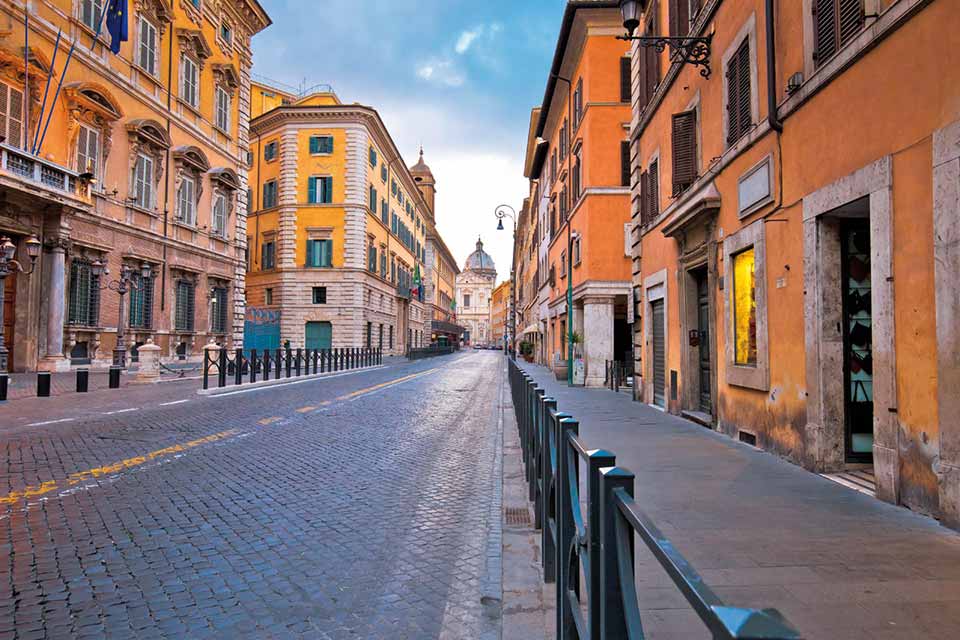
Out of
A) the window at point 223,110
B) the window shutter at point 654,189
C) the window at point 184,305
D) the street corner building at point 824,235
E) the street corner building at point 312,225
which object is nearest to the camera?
the street corner building at point 824,235

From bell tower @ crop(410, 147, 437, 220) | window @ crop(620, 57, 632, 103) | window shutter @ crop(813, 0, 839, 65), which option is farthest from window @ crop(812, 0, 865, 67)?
bell tower @ crop(410, 147, 437, 220)

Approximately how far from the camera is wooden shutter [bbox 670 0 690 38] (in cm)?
1083

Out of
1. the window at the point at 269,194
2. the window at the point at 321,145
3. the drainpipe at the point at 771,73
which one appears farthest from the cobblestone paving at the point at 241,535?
the window at the point at 269,194

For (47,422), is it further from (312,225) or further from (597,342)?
(312,225)

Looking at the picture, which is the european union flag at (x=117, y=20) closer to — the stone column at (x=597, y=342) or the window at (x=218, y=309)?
the window at (x=218, y=309)

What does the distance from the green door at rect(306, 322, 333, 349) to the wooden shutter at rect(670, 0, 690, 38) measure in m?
33.6

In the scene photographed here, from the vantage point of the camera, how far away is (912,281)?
470 centimetres

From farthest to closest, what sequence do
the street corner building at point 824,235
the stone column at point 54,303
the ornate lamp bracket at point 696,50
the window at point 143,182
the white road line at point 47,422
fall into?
the window at point 143,182 < the stone column at point 54,303 < the ornate lamp bracket at point 696,50 < the white road line at point 47,422 < the street corner building at point 824,235

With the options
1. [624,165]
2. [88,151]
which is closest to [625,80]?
[624,165]

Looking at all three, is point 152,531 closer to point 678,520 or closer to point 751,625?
point 678,520

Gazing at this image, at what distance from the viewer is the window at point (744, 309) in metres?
8.15

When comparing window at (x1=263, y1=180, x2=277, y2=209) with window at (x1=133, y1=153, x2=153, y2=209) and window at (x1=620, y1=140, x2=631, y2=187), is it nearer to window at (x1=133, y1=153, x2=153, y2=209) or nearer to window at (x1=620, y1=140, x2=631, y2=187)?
window at (x1=133, y1=153, x2=153, y2=209)

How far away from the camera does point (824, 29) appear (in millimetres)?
6137

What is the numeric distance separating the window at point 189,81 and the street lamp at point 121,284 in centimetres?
838
